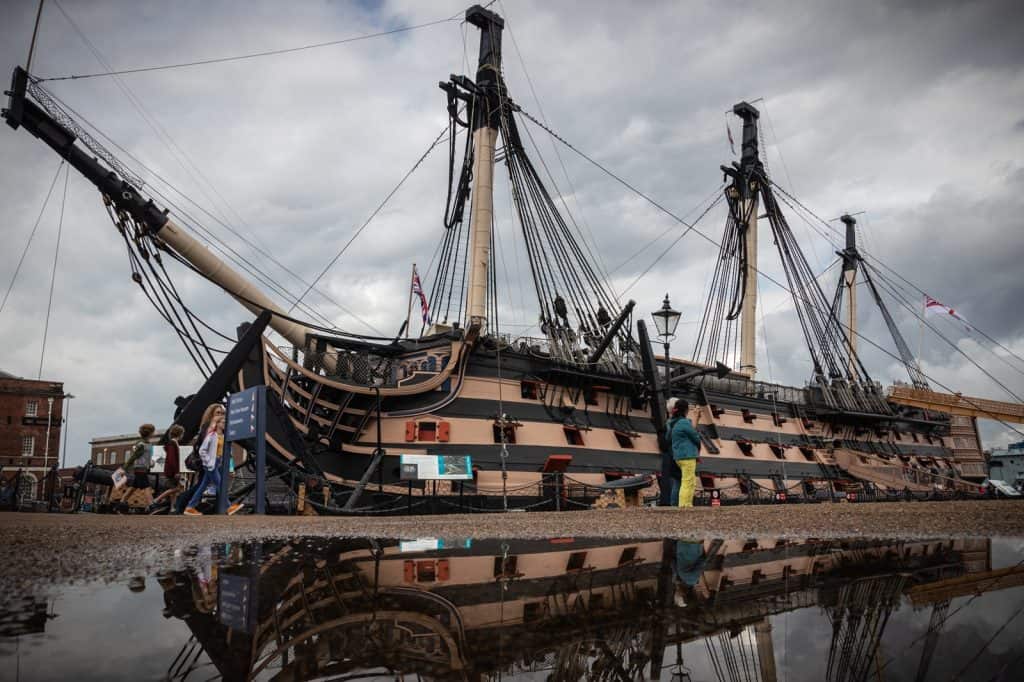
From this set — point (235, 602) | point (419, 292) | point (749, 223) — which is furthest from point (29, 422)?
point (235, 602)

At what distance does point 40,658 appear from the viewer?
1.74 metres

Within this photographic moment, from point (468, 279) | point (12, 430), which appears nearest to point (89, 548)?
point (468, 279)

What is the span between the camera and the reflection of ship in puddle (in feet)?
5.82

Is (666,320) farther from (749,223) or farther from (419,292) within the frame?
(749,223)

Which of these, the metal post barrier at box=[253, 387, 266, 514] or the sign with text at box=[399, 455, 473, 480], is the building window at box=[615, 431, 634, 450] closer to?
the sign with text at box=[399, 455, 473, 480]

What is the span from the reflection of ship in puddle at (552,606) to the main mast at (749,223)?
100 ft

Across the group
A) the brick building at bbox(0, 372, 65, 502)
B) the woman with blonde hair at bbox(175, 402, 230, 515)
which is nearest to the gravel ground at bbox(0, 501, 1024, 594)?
the woman with blonde hair at bbox(175, 402, 230, 515)

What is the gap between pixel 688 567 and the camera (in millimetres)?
3434

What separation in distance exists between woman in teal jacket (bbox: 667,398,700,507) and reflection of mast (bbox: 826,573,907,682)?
731 cm

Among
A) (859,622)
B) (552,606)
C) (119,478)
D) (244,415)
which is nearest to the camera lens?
(859,622)

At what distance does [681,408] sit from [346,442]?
9.89 m

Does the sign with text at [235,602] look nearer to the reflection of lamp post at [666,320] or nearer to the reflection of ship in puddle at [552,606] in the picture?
the reflection of ship in puddle at [552,606]

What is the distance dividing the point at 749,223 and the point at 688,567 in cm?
3393

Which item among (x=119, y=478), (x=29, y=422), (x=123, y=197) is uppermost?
(x=123, y=197)
